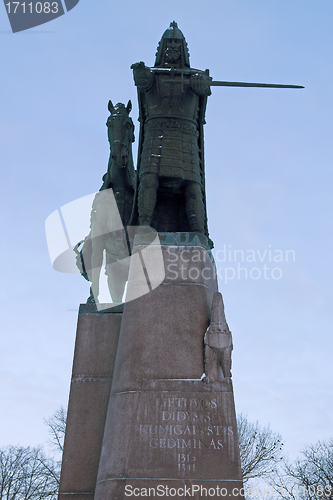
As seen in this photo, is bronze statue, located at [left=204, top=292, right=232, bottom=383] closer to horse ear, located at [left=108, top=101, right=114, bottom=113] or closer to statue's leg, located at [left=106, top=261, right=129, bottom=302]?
statue's leg, located at [left=106, top=261, right=129, bottom=302]

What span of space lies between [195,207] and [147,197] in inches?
32.1

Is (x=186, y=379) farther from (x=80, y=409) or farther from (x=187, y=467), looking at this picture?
(x=80, y=409)

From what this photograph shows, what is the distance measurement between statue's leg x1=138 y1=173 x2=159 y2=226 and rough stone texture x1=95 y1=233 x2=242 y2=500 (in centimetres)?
115

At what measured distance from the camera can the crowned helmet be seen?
11.1 m

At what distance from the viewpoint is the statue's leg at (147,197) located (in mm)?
10039

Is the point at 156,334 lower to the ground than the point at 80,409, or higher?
higher

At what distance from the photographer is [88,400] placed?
30.5 ft

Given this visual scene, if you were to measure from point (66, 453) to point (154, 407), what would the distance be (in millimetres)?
1805

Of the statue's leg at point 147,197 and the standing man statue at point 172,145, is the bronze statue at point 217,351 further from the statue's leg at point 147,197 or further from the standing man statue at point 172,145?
the statue's leg at point 147,197

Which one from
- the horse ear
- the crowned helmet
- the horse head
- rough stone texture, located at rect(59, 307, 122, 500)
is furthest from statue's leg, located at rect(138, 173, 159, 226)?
the crowned helmet

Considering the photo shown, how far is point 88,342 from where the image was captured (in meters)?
9.73

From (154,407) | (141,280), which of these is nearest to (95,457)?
(154,407)

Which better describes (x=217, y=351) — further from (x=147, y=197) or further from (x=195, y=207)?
(x=147, y=197)

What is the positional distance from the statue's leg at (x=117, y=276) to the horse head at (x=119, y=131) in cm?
187
